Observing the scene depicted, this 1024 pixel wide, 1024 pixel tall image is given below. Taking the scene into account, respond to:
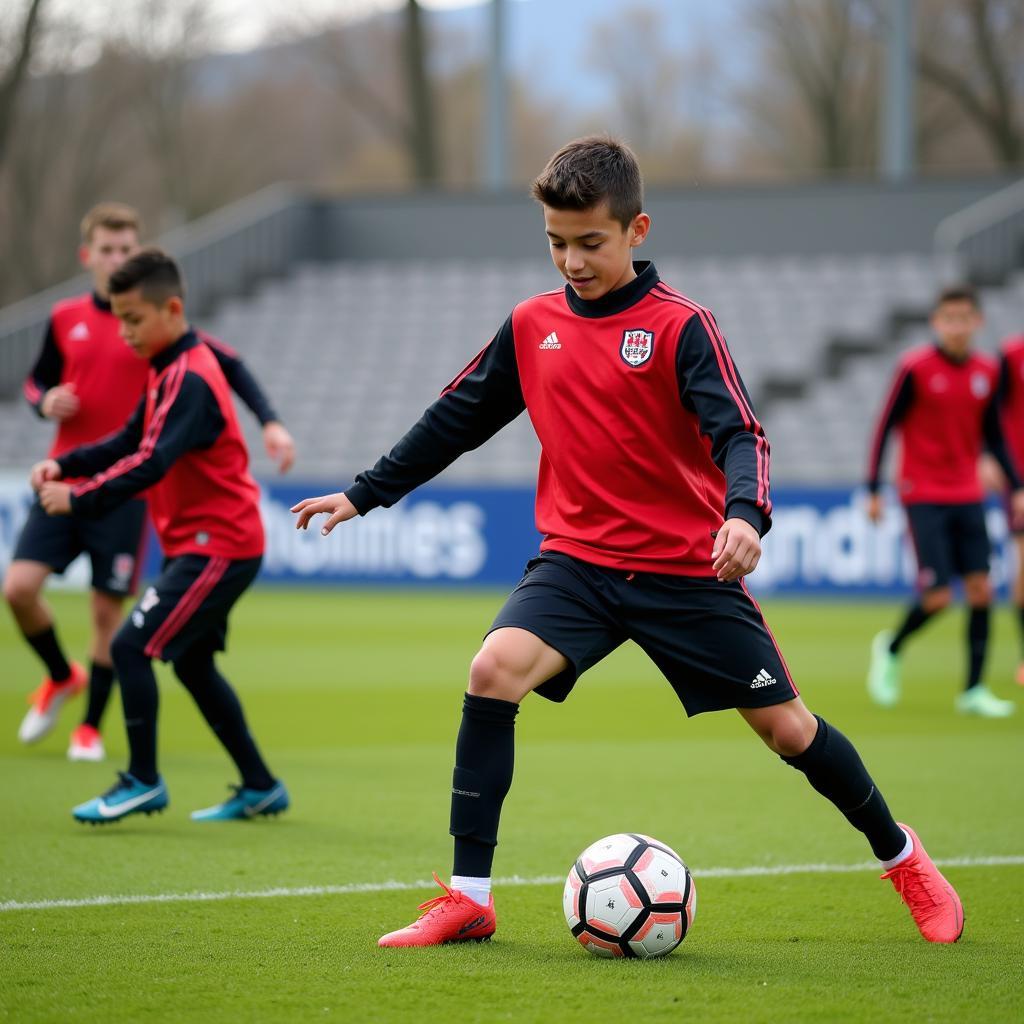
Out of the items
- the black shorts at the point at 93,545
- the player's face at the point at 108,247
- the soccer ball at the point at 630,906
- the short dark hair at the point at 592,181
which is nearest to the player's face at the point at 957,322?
the player's face at the point at 108,247

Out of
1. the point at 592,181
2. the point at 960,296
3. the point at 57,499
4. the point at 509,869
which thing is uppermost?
the point at 960,296

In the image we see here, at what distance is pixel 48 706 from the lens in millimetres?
8242

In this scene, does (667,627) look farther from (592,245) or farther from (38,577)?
(38,577)

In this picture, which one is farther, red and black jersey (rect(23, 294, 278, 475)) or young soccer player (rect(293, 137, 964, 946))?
red and black jersey (rect(23, 294, 278, 475))

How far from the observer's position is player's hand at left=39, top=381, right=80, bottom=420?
7668 millimetres

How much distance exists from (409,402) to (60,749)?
15728 millimetres

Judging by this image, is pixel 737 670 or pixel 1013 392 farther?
pixel 1013 392

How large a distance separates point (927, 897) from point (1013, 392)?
7.03 m

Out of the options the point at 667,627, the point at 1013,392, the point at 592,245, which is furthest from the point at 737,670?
the point at 1013,392

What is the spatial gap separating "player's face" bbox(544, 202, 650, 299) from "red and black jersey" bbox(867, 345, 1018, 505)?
18.2 ft

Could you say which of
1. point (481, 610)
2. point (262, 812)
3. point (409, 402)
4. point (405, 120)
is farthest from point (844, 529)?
point (405, 120)

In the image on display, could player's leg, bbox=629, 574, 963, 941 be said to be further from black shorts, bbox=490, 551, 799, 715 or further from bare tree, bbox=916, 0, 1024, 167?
bare tree, bbox=916, 0, 1024, 167

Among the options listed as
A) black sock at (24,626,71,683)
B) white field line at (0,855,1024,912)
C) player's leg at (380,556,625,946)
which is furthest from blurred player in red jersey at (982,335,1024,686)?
player's leg at (380,556,625,946)

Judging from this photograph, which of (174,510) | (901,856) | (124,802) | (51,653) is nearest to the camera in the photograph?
(901,856)
